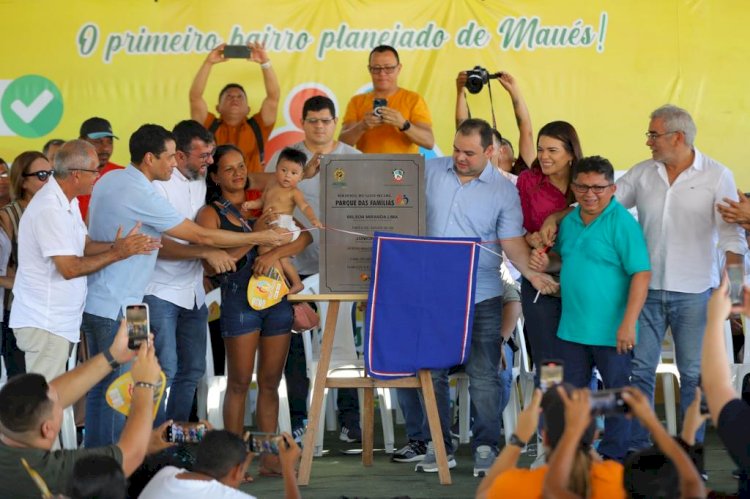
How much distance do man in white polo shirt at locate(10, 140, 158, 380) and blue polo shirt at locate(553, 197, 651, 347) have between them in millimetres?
2071

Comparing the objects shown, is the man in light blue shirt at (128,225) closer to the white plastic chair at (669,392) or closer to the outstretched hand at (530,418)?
the outstretched hand at (530,418)

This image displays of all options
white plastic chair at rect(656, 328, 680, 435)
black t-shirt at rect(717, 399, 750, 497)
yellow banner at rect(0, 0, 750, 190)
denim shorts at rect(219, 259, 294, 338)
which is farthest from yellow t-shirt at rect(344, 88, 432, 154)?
black t-shirt at rect(717, 399, 750, 497)

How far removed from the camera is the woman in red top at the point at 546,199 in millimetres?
5988

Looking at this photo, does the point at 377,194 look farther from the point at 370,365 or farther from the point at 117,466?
the point at 117,466

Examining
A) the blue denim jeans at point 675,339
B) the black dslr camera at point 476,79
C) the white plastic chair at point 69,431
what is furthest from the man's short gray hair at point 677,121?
the white plastic chair at point 69,431

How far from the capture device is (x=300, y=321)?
263 inches

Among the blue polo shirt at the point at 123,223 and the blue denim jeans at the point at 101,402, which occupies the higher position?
the blue polo shirt at the point at 123,223

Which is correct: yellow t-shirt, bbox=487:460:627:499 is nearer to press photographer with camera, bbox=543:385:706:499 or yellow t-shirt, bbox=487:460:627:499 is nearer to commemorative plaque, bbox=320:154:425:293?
press photographer with camera, bbox=543:385:706:499

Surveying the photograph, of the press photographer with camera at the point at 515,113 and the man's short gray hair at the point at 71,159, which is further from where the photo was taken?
the press photographer with camera at the point at 515,113

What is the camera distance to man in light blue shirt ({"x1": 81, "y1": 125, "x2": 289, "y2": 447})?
570 centimetres

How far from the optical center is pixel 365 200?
607 centimetres

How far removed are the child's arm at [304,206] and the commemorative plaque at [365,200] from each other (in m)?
0.14

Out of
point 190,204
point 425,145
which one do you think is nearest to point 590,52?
point 425,145

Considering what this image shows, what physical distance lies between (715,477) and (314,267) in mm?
2581
